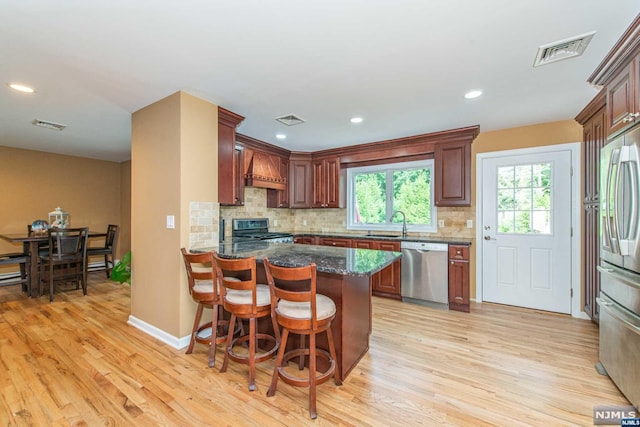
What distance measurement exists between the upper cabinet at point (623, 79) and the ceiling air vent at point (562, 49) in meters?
0.19

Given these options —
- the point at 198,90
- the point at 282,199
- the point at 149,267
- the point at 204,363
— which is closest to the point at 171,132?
the point at 198,90

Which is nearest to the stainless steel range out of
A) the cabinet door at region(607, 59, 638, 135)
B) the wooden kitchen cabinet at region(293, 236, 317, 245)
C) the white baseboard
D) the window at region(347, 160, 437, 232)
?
the wooden kitchen cabinet at region(293, 236, 317, 245)

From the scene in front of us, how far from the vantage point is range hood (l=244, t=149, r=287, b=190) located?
13.4ft

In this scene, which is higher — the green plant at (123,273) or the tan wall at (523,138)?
the tan wall at (523,138)

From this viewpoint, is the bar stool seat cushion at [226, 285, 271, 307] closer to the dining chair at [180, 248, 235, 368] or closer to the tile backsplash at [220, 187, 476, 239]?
the dining chair at [180, 248, 235, 368]

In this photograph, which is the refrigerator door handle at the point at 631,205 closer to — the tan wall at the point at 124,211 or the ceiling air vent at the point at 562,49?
the ceiling air vent at the point at 562,49

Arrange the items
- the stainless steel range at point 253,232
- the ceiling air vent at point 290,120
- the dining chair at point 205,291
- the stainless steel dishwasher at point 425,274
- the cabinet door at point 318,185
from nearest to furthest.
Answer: the dining chair at point 205,291
the ceiling air vent at point 290,120
the stainless steel dishwasher at point 425,274
the stainless steel range at point 253,232
the cabinet door at point 318,185

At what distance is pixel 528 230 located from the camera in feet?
11.6

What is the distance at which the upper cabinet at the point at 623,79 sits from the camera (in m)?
1.72

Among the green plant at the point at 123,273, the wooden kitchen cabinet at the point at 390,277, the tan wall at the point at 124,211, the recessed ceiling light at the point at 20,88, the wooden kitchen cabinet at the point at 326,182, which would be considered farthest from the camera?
the tan wall at the point at 124,211

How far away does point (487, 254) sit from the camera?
148 inches

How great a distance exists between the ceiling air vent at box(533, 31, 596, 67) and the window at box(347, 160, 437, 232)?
2184 millimetres

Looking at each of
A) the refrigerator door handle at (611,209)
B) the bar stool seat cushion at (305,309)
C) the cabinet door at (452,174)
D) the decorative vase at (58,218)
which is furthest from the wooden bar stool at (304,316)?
the decorative vase at (58,218)

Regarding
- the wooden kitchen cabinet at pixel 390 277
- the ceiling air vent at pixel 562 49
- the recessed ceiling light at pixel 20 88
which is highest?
Result: the recessed ceiling light at pixel 20 88
